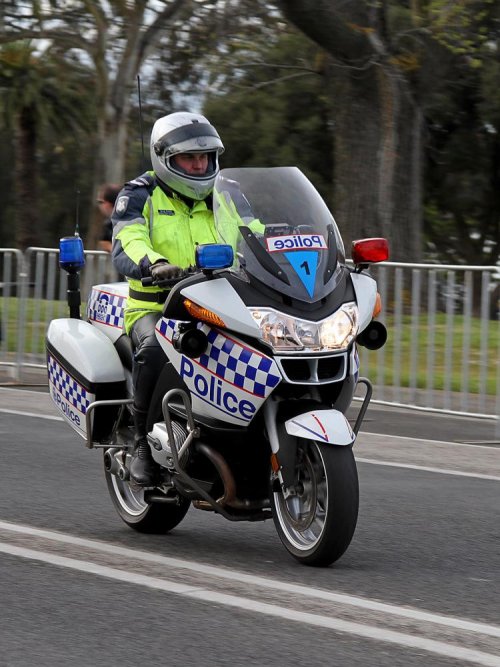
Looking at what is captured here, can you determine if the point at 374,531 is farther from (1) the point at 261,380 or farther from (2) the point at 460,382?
(2) the point at 460,382

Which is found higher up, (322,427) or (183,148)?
(183,148)

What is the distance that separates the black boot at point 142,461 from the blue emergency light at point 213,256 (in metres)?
1.11

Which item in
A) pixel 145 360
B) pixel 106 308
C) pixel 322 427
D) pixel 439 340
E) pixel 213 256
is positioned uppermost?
pixel 213 256

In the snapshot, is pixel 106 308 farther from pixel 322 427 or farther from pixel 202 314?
pixel 322 427

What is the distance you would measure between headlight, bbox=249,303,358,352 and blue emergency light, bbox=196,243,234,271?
21 cm

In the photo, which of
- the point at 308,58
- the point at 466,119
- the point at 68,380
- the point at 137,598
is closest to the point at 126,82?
the point at 308,58

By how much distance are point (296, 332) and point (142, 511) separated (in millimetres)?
1560

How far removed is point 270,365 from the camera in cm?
545

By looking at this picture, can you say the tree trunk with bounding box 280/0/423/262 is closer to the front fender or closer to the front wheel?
the front wheel

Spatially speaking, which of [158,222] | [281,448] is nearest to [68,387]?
[158,222]

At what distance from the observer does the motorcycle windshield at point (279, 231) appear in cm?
561

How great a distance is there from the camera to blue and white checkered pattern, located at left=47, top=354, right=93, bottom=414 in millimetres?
6656

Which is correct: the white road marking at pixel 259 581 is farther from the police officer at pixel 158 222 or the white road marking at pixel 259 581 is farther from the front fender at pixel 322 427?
the front fender at pixel 322 427

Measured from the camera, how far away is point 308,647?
449 centimetres
